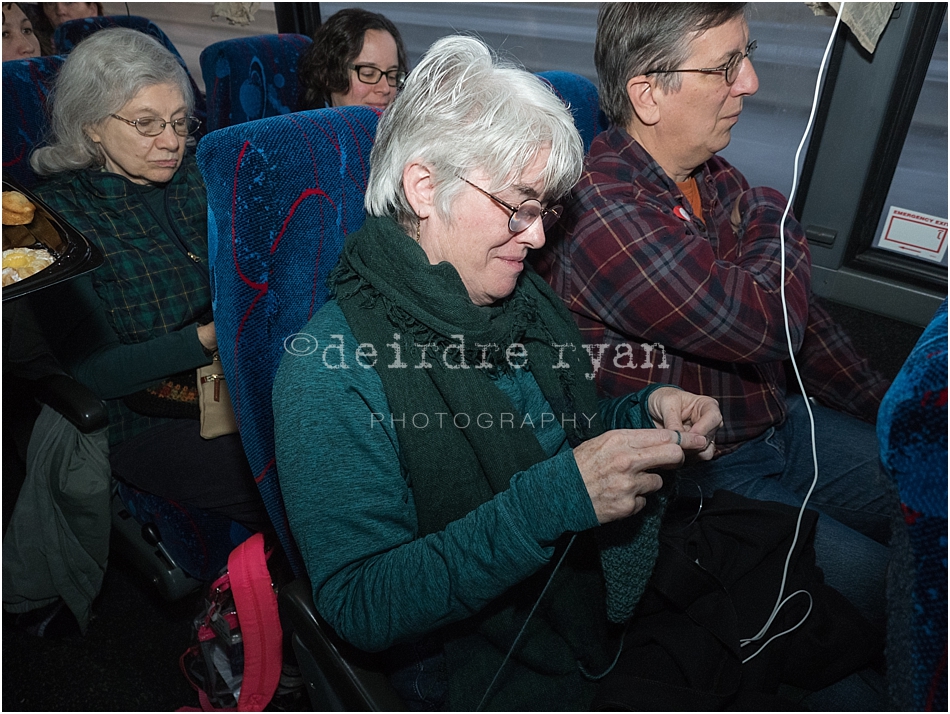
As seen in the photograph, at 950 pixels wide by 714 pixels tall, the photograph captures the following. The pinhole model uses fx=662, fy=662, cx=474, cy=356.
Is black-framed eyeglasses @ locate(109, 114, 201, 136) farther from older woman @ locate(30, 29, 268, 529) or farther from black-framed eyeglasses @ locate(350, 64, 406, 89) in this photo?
black-framed eyeglasses @ locate(350, 64, 406, 89)

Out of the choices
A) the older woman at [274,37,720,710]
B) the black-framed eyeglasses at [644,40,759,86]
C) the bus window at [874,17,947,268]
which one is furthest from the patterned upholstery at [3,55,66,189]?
the bus window at [874,17,947,268]

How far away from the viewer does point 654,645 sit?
3.28ft

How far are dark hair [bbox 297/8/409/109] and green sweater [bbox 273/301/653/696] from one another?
166 centimetres

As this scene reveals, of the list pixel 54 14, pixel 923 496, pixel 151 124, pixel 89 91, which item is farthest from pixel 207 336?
pixel 54 14

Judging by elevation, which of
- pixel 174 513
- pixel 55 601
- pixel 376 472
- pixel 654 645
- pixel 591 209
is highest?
pixel 591 209

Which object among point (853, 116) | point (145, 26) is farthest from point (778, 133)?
point (145, 26)

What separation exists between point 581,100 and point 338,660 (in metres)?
1.16

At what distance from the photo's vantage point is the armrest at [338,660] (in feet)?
2.84

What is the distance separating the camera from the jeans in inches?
45.6

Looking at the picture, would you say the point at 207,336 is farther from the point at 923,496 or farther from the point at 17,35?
the point at 17,35

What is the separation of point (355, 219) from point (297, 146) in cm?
14

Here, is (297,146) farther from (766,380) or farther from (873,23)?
(873,23)

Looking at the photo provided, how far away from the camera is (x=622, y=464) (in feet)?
2.63
